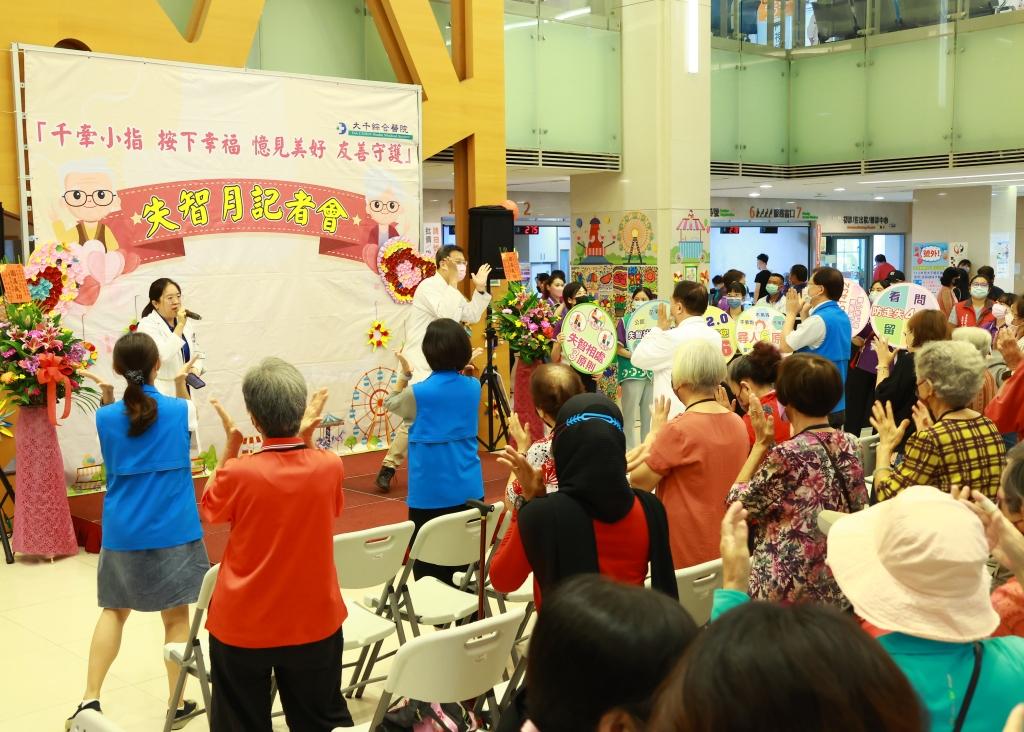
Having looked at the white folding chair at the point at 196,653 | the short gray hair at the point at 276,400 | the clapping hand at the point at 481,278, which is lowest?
the white folding chair at the point at 196,653

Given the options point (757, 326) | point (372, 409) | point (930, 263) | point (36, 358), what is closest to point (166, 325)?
point (36, 358)

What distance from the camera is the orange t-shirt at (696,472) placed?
3406 millimetres

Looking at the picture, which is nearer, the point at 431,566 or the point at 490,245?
the point at 431,566

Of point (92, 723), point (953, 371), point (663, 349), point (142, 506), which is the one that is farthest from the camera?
point (663, 349)

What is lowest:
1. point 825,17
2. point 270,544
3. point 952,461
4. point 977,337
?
point 270,544

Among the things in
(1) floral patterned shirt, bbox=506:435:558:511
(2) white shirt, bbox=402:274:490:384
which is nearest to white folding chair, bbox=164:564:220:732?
(1) floral patterned shirt, bbox=506:435:558:511

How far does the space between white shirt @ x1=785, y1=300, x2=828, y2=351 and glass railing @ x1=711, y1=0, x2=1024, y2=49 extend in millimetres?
7447

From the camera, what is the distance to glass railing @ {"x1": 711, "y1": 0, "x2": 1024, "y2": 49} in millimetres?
12664

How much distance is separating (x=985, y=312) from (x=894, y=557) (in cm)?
794

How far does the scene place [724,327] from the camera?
7512mm

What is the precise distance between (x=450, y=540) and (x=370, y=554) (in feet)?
1.14

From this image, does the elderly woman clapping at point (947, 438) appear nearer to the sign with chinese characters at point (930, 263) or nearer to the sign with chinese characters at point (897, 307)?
the sign with chinese characters at point (897, 307)

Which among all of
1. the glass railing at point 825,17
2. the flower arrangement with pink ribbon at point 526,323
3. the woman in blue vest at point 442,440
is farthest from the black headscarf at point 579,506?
the glass railing at point 825,17

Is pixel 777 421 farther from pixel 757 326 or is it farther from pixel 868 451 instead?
pixel 757 326
